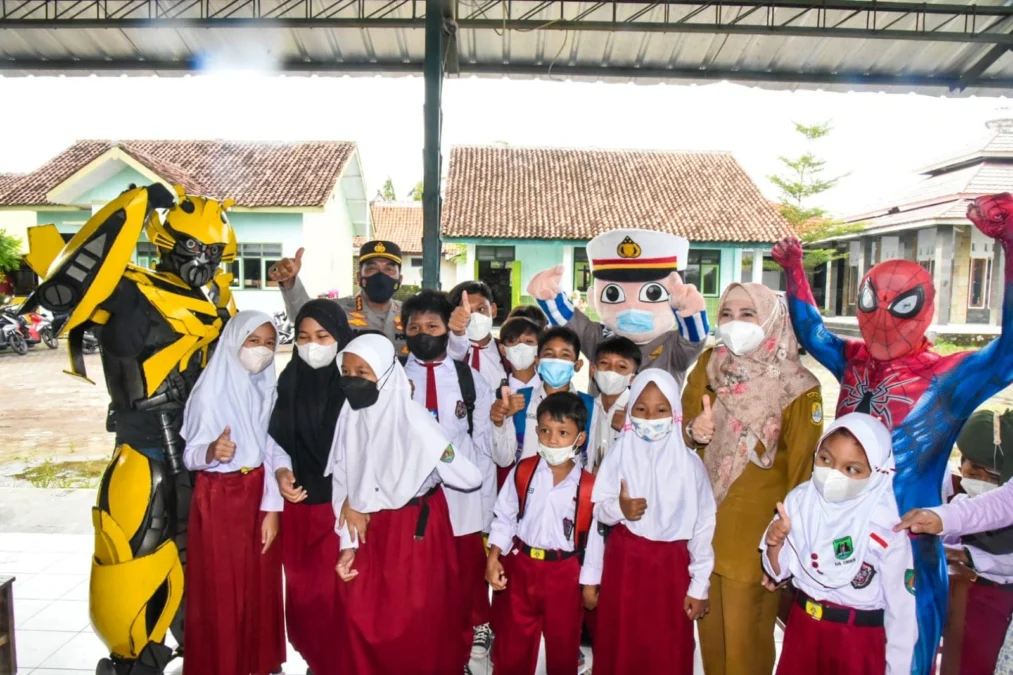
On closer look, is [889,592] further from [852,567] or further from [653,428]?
[653,428]

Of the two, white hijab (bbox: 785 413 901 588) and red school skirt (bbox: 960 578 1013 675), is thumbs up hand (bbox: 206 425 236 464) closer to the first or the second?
white hijab (bbox: 785 413 901 588)

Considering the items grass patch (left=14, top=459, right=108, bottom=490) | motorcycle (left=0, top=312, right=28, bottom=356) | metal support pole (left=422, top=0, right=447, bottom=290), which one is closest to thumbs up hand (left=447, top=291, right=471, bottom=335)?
metal support pole (left=422, top=0, right=447, bottom=290)

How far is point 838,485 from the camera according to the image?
6.71ft

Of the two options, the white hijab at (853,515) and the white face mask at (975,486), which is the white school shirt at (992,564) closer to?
the white face mask at (975,486)

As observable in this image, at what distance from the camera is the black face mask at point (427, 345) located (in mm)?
2910

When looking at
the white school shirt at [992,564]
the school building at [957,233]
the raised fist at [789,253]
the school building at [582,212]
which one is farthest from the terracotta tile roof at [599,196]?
the white school shirt at [992,564]

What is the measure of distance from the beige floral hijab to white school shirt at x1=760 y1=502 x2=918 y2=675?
524 mm

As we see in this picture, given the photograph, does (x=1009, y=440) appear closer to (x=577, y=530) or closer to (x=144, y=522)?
(x=577, y=530)

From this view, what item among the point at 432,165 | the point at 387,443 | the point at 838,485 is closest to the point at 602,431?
the point at 387,443

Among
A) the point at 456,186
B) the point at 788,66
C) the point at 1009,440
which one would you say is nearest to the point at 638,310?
the point at 1009,440

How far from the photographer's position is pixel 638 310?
3.24 meters

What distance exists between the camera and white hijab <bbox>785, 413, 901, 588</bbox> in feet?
6.72

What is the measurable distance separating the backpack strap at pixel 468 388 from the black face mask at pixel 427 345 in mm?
109

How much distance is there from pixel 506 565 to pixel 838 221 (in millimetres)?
22595
